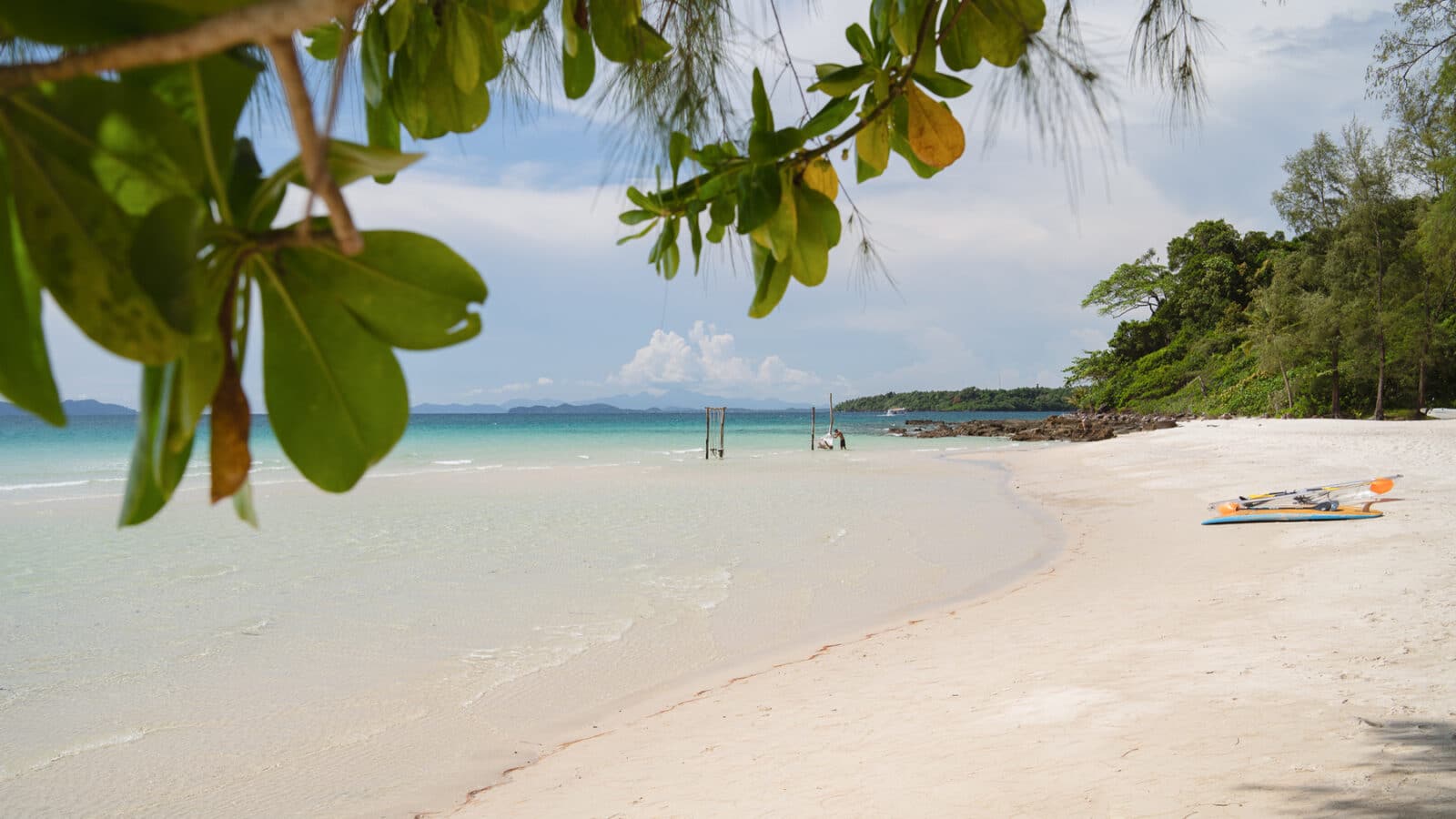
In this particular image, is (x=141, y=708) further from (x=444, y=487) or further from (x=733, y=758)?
(x=444, y=487)

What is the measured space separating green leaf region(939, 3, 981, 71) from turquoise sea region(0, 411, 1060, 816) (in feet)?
10.4

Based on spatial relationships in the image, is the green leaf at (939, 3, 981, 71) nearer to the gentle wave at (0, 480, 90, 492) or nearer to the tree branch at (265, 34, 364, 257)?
the tree branch at (265, 34, 364, 257)

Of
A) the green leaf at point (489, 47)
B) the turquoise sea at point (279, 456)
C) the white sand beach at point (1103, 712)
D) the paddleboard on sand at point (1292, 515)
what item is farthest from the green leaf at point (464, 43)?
the turquoise sea at point (279, 456)

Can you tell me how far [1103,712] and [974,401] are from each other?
231 feet

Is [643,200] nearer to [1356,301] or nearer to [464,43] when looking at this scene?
[464,43]

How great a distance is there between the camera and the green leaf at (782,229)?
0.59m

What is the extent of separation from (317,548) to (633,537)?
3080mm

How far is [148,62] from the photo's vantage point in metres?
0.20

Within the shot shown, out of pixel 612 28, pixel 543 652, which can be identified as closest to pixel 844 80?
pixel 612 28

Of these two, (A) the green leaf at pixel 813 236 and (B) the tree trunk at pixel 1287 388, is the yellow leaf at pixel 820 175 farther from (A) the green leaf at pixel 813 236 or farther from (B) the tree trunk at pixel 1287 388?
(B) the tree trunk at pixel 1287 388

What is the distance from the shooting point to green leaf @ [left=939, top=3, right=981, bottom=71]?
2.60ft

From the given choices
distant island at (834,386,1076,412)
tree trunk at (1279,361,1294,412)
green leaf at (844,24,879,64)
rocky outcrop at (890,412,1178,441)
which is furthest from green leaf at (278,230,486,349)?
distant island at (834,386,1076,412)

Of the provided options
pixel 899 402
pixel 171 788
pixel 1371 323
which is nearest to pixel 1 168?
pixel 171 788

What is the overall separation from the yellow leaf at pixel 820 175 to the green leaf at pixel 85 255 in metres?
0.56
